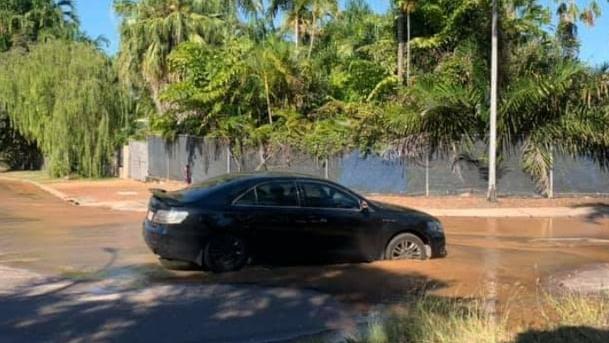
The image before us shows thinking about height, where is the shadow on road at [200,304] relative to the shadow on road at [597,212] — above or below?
below

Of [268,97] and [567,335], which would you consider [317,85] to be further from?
[567,335]

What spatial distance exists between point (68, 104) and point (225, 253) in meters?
30.4

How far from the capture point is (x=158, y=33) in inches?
1476

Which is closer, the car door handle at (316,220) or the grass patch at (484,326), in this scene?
the grass patch at (484,326)

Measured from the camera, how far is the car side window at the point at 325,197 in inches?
480

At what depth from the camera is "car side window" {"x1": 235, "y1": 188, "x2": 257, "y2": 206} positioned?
11.8 metres

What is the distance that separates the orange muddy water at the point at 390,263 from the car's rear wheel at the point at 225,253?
17cm

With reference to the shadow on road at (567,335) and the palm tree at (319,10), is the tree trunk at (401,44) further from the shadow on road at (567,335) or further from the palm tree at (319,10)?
the shadow on road at (567,335)

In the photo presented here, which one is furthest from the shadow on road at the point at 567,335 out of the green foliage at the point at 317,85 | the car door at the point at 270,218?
the green foliage at the point at 317,85

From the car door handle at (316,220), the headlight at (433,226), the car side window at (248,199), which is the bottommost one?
the headlight at (433,226)

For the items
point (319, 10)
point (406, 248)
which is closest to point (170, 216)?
point (406, 248)

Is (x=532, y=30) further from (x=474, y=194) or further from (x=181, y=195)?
(x=181, y=195)

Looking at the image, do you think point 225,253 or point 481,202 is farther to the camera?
point 481,202

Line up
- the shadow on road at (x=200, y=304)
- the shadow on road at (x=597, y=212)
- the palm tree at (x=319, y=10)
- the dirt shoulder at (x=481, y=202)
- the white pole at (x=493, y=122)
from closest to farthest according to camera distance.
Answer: the shadow on road at (x=200, y=304), the shadow on road at (x=597, y=212), the white pole at (x=493, y=122), the dirt shoulder at (x=481, y=202), the palm tree at (x=319, y=10)
